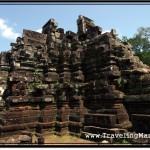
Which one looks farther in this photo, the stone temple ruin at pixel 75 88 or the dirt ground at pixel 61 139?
the dirt ground at pixel 61 139

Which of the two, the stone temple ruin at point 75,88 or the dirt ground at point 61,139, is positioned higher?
the stone temple ruin at point 75,88

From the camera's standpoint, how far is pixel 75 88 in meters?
12.5

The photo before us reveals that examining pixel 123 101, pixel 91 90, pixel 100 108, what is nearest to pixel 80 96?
pixel 91 90

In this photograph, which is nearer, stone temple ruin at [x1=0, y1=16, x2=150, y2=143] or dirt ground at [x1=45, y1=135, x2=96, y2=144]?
stone temple ruin at [x1=0, y1=16, x2=150, y2=143]

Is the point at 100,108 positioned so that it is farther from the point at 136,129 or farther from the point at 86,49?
the point at 86,49

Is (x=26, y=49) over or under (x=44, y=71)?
over

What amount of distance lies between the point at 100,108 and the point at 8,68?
7.75 m

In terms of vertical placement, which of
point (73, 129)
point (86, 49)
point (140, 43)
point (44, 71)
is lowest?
point (73, 129)

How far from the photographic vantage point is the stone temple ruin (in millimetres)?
9922

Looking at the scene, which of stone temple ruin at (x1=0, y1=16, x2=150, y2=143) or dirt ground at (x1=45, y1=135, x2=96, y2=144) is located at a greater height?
stone temple ruin at (x1=0, y1=16, x2=150, y2=143)

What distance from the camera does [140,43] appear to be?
3659 cm

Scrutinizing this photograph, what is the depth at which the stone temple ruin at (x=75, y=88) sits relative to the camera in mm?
9922

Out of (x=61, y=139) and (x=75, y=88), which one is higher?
(x=75, y=88)

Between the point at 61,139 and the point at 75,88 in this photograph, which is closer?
the point at 61,139
